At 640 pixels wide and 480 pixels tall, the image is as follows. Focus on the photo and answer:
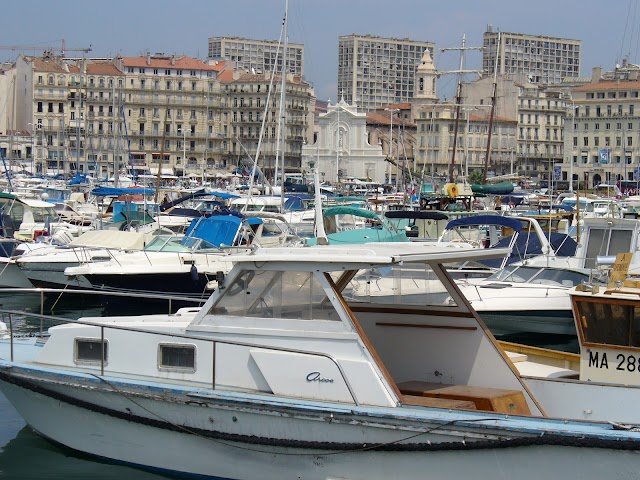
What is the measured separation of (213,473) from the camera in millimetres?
11180

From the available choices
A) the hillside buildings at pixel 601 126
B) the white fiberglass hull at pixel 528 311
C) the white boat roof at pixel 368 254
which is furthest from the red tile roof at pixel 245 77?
the white boat roof at pixel 368 254

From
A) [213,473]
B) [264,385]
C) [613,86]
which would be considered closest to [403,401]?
[264,385]

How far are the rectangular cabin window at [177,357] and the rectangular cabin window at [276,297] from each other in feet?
1.54

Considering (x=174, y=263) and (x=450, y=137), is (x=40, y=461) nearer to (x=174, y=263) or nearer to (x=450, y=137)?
(x=174, y=263)

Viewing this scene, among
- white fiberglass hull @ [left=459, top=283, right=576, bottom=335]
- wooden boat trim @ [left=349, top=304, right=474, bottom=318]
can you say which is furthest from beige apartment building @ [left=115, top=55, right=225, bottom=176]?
wooden boat trim @ [left=349, top=304, right=474, bottom=318]

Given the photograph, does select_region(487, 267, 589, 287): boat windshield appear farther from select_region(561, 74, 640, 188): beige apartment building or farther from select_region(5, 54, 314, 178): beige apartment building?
select_region(561, 74, 640, 188): beige apartment building

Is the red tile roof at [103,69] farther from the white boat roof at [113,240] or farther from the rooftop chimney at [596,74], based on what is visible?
the white boat roof at [113,240]

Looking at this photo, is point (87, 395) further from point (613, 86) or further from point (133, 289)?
point (613, 86)

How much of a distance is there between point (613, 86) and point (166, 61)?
51.8 metres

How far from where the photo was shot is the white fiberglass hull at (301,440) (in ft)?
31.3

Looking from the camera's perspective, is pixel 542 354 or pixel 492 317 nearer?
pixel 542 354

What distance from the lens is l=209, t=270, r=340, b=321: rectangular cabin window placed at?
10.7 m

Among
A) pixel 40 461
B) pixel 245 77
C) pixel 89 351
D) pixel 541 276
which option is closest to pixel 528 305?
pixel 541 276

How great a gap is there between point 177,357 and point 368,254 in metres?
2.26
